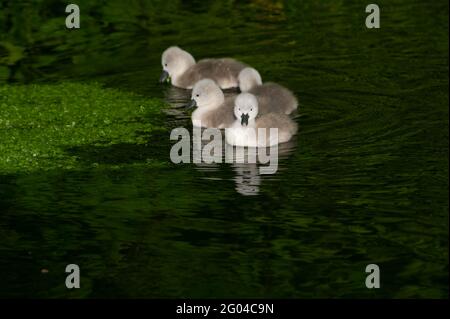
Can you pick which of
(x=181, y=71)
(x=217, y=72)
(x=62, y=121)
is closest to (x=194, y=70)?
(x=181, y=71)

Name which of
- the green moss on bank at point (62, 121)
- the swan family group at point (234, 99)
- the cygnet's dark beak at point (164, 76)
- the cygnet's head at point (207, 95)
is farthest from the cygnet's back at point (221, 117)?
the cygnet's dark beak at point (164, 76)

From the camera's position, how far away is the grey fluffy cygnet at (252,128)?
35.5 feet

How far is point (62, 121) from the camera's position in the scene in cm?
1162

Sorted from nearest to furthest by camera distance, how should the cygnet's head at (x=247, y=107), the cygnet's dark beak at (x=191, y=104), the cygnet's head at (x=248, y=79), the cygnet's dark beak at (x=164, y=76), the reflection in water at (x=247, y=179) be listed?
the reflection in water at (x=247, y=179)
the cygnet's head at (x=247, y=107)
the cygnet's dark beak at (x=191, y=104)
the cygnet's head at (x=248, y=79)
the cygnet's dark beak at (x=164, y=76)

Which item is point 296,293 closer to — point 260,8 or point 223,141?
point 223,141

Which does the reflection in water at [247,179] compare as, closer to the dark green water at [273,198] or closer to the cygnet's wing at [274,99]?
the dark green water at [273,198]

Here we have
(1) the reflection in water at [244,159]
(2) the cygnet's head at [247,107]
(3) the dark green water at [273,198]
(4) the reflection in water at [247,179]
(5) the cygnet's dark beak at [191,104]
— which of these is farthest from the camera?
(5) the cygnet's dark beak at [191,104]

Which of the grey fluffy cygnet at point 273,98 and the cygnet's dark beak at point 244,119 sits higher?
the grey fluffy cygnet at point 273,98

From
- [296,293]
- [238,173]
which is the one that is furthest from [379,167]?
[296,293]

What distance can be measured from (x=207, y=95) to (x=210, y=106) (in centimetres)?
15

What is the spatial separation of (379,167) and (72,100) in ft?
12.2

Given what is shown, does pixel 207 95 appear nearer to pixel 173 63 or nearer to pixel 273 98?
pixel 273 98

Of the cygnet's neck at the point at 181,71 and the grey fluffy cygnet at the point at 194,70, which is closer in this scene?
the grey fluffy cygnet at the point at 194,70

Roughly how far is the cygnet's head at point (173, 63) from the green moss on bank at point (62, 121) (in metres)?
0.79
